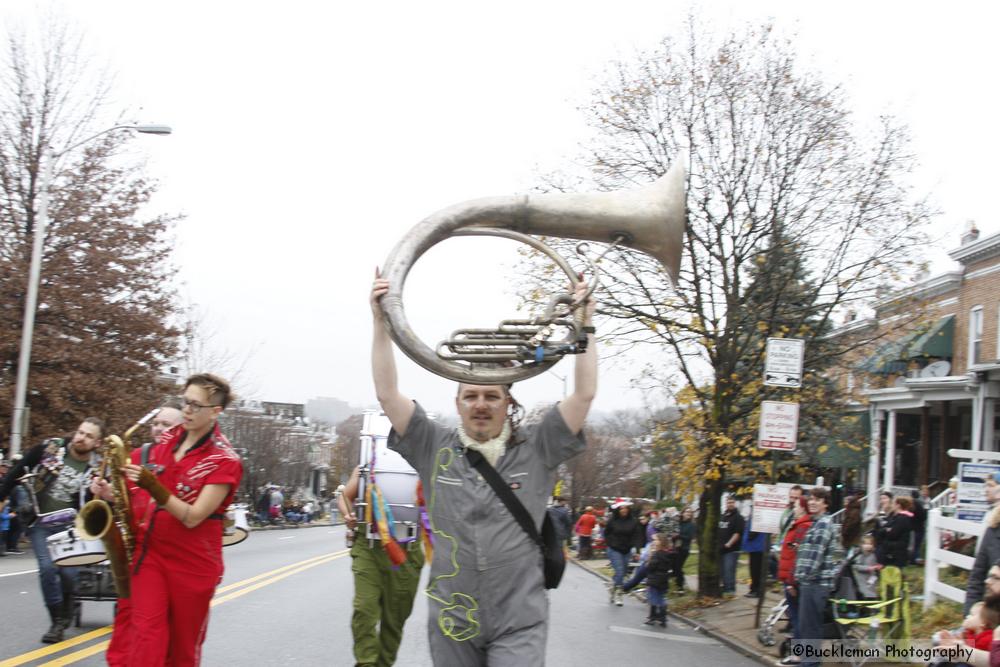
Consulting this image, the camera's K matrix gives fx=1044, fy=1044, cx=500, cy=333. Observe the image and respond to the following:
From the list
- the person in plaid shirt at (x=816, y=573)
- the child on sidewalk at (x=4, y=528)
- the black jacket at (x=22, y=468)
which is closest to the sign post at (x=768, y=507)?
the person in plaid shirt at (x=816, y=573)

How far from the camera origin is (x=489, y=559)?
4.17 metres

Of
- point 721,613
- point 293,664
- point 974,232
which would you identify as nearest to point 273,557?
point 721,613

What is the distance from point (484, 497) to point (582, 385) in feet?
2.04

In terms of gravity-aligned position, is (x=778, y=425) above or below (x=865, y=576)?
above

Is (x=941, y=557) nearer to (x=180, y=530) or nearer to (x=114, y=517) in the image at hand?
(x=180, y=530)

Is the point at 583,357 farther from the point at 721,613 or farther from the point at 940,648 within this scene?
the point at 721,613

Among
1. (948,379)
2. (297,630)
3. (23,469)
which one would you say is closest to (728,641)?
(297,630)

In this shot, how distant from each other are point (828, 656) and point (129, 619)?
21.4 feet

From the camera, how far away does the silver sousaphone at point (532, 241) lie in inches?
167

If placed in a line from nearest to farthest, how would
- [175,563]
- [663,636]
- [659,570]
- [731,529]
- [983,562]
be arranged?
[175,563] → [983,562] → [663,636] → [659,570] → [731,529]

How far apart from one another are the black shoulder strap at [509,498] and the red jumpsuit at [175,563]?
5.66ft

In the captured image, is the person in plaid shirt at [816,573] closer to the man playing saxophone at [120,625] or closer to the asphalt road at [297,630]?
the asphalt road at [297,630]

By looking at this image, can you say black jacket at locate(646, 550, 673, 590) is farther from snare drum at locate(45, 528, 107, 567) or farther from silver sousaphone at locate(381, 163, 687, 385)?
silver sousaphone at locate(381, 163, 687, 385)

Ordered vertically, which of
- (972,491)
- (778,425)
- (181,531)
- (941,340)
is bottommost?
(181,531)
